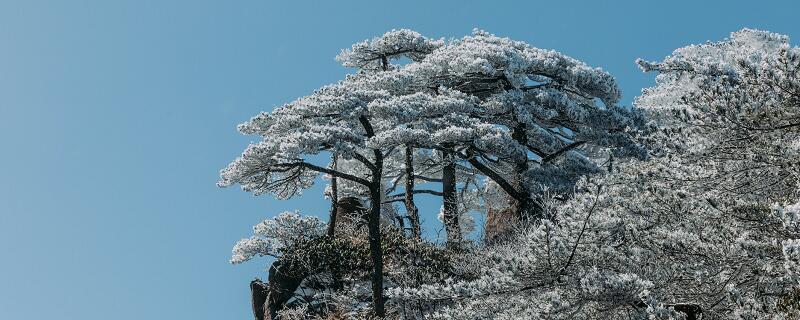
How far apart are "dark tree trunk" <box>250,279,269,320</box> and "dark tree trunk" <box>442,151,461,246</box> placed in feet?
16.4

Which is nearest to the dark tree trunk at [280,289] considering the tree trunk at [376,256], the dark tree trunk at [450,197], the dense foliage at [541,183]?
the dense foliage at [541,183]

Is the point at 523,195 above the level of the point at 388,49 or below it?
below

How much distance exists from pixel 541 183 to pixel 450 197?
443 centimetres

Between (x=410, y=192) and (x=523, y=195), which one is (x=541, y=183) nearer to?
(x=523, y=195)

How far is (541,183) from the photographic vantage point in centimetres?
2247

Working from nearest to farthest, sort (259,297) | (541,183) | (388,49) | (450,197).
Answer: (541,183) < (259,297) < (450,197) < (388,49)

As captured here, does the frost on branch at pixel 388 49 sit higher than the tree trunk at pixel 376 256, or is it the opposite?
the frost on branch at pixel 388 49

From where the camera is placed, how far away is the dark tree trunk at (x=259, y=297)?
23.4 meters

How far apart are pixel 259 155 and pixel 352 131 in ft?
6.80

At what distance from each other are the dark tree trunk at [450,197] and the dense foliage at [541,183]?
0.09 meters

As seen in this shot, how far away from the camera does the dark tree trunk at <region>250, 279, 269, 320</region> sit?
76.8 feet

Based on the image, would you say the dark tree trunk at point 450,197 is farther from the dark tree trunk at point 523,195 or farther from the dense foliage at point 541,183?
the dark tree trunk at point 523,195

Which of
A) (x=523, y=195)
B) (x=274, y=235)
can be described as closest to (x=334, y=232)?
(x=274, y=235)

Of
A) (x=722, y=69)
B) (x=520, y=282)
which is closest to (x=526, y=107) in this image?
(x=722, y=69)
